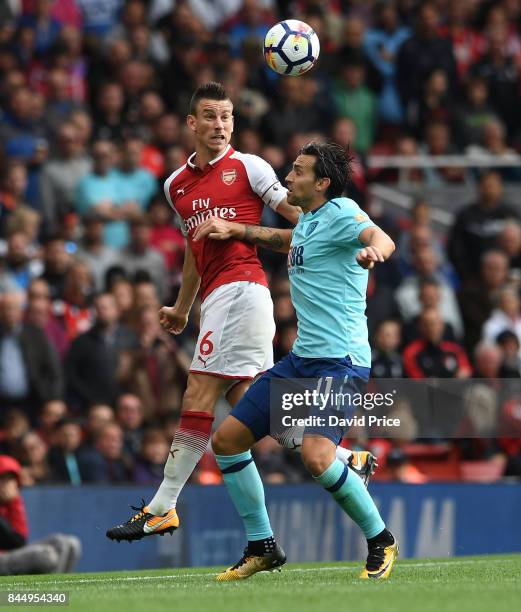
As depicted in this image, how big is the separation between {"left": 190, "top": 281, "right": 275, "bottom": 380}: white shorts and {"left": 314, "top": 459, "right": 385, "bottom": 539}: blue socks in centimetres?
115

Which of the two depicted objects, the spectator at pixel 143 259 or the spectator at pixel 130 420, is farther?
the spectator at pixel 143 259

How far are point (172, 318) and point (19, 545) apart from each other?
2.67 meters

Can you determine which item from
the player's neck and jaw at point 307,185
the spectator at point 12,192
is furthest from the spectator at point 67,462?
the player's neck and jaw at point 307,185

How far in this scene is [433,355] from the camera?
14930 millimetres

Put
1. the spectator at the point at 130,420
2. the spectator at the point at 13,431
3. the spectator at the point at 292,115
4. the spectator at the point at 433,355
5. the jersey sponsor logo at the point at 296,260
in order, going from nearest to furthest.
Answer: the jersey sponsor logo at the point at 296,260 < the spectator at the point at 13,431 < the spectator at the point at 130,420 < the spectator at the point at 433,355 < the spectator at the point at 292,115

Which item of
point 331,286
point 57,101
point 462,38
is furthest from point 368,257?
point 462,38

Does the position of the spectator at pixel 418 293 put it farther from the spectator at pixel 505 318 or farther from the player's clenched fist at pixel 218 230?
the player's clenched fist at pixel 218 230

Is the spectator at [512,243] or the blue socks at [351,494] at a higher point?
the spectator at [512,243]

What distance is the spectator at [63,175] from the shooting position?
1590 centimetres

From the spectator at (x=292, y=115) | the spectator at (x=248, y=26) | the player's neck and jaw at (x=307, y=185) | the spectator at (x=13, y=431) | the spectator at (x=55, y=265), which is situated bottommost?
the spectator at (x=13, y=431)

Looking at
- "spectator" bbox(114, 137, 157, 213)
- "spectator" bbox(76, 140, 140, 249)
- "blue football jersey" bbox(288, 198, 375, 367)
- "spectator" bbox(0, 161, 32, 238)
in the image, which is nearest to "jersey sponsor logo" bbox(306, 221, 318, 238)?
"blue football jersey" bbox(288, 198, 375, 367)

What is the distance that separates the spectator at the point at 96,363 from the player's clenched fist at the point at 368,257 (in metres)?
6.54

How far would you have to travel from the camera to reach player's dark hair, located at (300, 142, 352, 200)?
28.8 feet

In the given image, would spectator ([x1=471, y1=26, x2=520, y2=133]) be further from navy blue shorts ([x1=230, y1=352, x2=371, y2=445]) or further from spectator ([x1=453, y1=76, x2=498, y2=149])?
navy blue shorts ([x1=230, y1=352, x2=371, y2=445])
